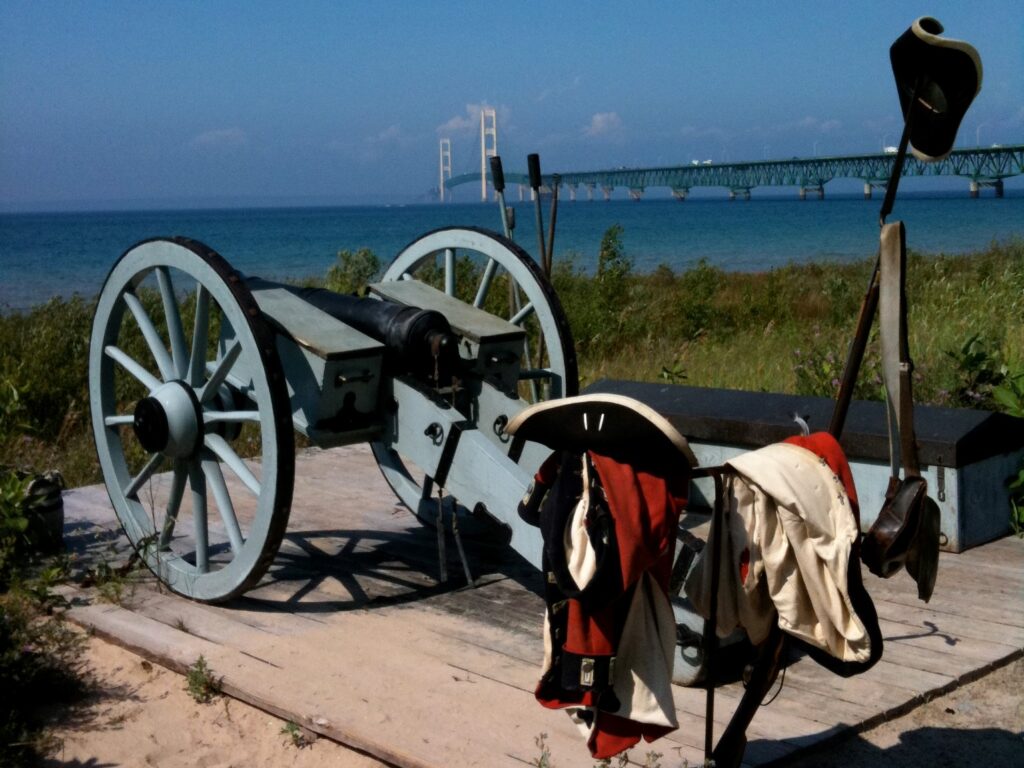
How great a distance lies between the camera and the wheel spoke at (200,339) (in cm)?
443

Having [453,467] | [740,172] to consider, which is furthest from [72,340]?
[740,172]

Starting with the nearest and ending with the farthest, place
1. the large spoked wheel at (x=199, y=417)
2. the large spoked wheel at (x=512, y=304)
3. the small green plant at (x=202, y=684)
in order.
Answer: the small green plant at (x=202, y=684), the large spoked wheel at (x=199, y=417), the large spoked wheel at (x=512, y=304)

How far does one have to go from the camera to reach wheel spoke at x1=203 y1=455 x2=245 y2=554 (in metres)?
4.46

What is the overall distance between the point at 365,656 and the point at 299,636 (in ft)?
1.05

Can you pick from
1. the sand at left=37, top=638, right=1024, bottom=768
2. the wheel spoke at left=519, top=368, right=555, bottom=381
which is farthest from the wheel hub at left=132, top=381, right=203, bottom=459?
the wheel spoke at left=519, top=368, right=555, bottom=381

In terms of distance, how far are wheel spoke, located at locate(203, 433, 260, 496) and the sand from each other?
74 centimetres

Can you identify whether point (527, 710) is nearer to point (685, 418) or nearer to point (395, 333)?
point (395, 333)

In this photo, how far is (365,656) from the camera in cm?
400

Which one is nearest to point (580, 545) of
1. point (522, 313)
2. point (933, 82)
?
point (933, 82)

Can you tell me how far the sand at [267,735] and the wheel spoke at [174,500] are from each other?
92 cm

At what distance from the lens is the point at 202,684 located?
12.3 ft

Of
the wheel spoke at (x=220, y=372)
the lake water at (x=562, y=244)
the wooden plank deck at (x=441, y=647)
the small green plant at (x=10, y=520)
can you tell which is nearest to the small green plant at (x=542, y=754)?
the wooden plank deck at (x=441, y=647)

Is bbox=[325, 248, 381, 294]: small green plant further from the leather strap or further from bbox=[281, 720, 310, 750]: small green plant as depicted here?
the leather strap

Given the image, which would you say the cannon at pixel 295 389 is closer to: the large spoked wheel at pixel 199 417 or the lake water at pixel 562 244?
the large spoked wheel at pixel 199 417
